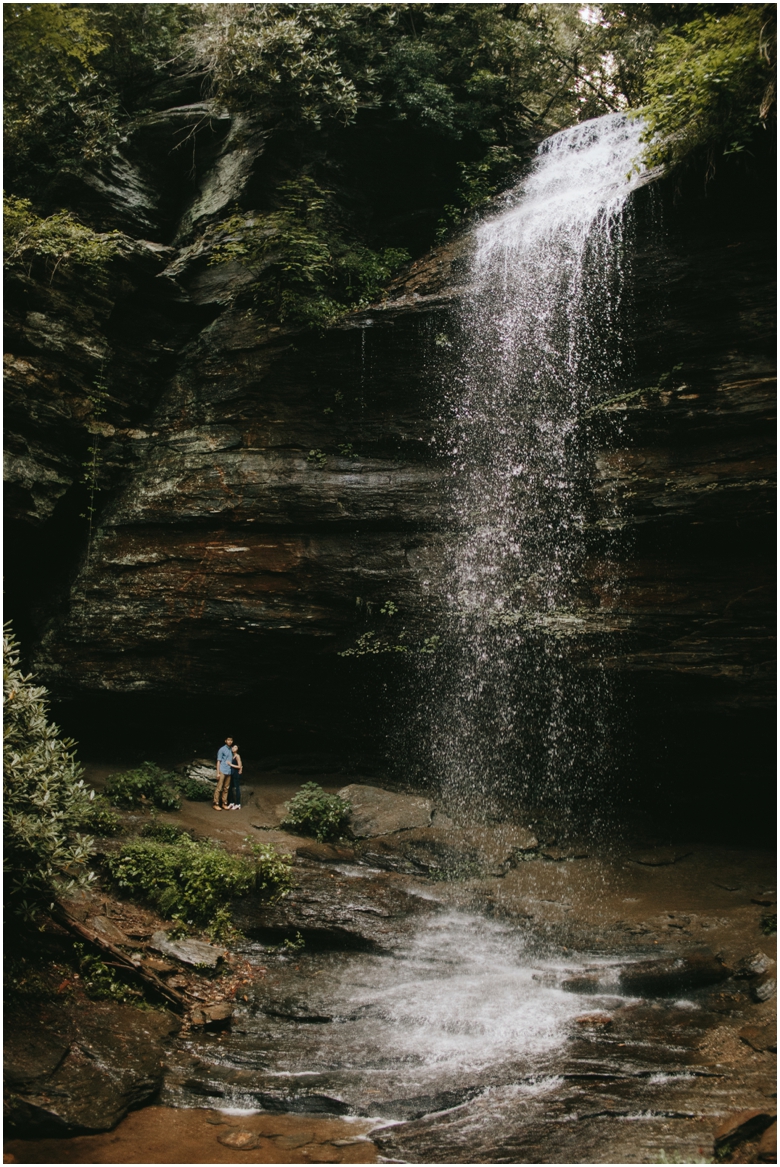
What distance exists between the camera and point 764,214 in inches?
413

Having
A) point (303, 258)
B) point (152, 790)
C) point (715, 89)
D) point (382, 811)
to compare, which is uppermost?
point (715, 89)

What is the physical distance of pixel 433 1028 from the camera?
21.8ft

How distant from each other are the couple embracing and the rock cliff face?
1.41 m

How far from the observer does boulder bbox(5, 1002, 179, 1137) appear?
4949mm

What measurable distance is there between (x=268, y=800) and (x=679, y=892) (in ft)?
23.2

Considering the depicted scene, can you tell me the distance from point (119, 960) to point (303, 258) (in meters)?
12.4

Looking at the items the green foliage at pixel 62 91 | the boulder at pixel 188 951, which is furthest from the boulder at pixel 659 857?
the green foliage at pixel 62 91

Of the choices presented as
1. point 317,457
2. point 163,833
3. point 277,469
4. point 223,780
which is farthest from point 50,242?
point 163,833

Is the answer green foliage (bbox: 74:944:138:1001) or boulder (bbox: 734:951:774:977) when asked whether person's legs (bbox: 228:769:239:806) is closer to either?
green foliage (bbox: 74:944:138:1001)

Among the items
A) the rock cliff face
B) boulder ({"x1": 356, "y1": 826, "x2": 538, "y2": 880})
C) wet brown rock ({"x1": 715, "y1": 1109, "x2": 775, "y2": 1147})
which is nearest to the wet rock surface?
boulder ({"x1": 356, "y1": 826, "x2": 538, "y2": 880})

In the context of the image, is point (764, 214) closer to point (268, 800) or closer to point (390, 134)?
point (390, 134)

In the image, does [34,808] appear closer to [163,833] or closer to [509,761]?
[163,833]

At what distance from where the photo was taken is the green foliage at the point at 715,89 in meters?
9.53

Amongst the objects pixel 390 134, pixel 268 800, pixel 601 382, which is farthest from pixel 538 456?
pixel 390 134
